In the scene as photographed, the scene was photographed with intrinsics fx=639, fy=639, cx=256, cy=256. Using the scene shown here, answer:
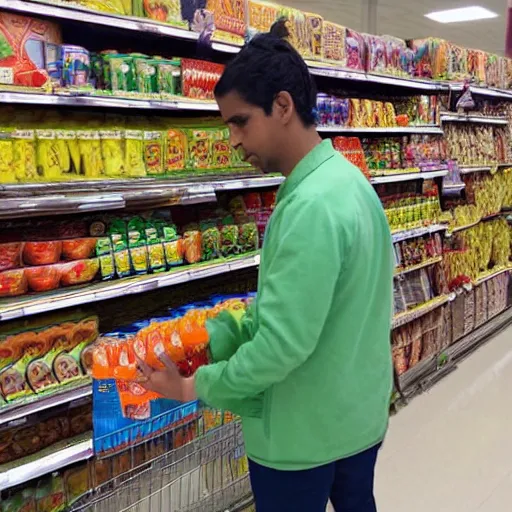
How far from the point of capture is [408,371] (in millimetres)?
4285

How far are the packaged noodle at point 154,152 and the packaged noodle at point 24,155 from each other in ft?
1.47

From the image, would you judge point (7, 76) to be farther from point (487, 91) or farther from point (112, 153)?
point (487, 91)

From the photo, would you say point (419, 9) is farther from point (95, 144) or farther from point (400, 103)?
point (95, 144)

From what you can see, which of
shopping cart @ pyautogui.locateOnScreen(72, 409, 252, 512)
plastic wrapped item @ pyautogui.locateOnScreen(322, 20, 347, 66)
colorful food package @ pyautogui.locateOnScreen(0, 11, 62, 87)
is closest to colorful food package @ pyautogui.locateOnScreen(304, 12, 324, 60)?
plastic wrapped item @ pyautogui.locateOnScreen(322, 20, 347, 66)

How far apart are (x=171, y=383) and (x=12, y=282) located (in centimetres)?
91

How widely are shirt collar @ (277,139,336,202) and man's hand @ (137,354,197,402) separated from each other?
50 centimetres

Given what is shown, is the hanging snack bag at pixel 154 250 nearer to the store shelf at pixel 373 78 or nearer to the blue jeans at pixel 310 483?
the blue jeans at pixel 310 483

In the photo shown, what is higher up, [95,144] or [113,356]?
[95,144]

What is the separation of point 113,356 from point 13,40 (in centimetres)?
108

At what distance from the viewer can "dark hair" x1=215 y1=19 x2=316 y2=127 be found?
1376 millimetres

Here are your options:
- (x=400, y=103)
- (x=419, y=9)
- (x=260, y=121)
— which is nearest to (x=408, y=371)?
(x=400, y=103)

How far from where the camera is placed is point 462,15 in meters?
8.39

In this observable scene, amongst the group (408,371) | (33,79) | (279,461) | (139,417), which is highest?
(33,79)

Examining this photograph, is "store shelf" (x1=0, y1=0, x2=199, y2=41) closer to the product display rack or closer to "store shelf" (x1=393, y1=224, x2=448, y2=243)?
the product display rack
